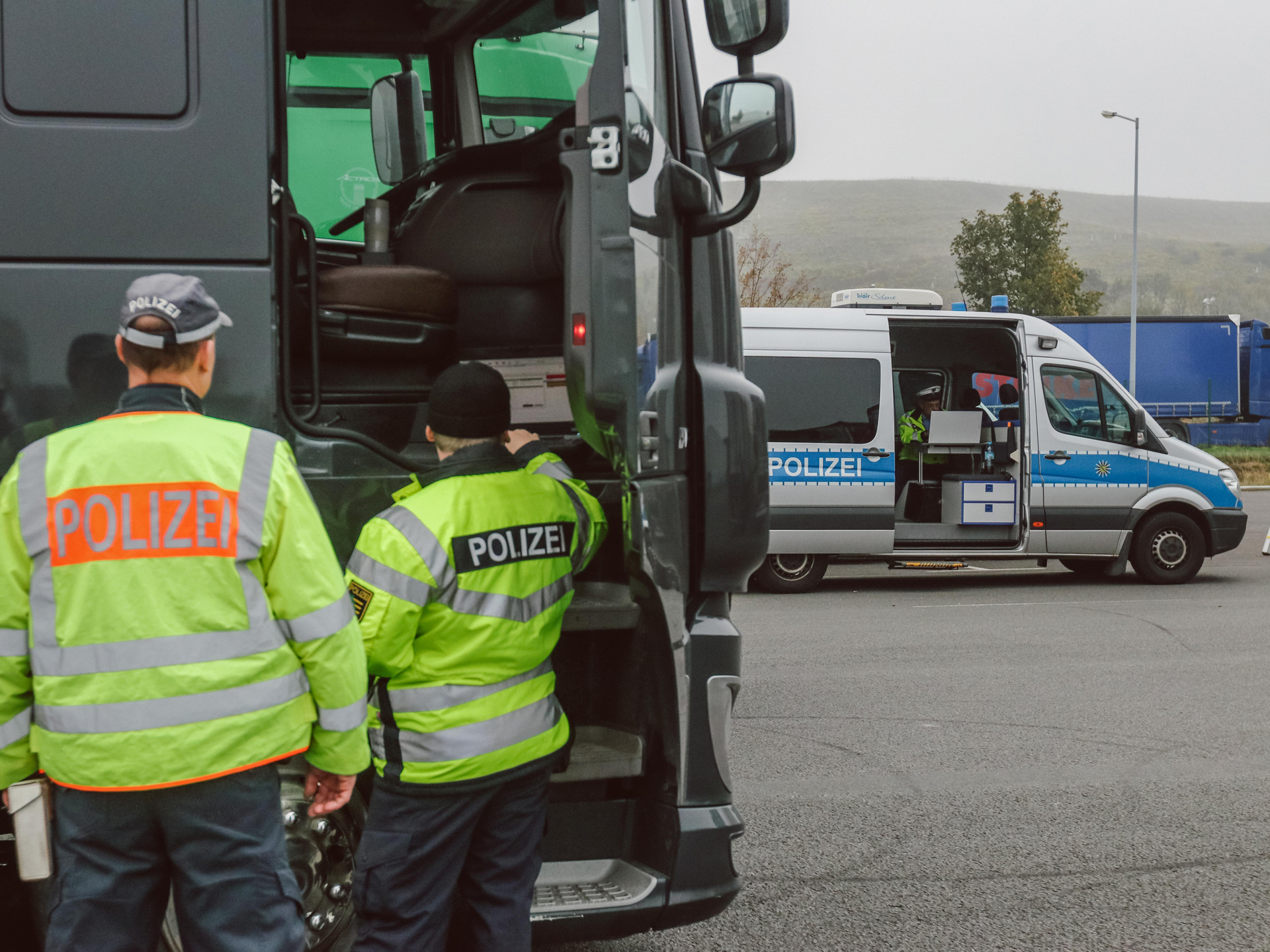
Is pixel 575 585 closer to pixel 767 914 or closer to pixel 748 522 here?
pixel 748 522

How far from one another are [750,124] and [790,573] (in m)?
8.59

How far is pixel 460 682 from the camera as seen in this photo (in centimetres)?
284

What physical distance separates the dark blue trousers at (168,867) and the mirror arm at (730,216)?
1.73m

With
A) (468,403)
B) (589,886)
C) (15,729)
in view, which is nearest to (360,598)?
(468,403)

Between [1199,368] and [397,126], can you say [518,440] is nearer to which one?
[397,126]

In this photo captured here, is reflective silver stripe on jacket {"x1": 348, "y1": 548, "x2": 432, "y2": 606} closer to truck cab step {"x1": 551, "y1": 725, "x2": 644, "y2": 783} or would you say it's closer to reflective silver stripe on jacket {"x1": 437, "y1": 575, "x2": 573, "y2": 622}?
reflective silver stripe on jacket {"x1": 437, "y1": 575, "x2": 573, "y2": 622}

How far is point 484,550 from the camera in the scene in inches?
111

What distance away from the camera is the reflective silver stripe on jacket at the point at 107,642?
2246 millimetres

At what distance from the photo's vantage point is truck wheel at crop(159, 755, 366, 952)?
9.45ft

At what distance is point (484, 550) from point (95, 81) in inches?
52.1

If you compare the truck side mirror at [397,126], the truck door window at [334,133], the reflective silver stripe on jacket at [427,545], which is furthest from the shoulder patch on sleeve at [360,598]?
the truck side mirror at [397,126]

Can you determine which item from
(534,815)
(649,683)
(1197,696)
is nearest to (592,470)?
(649,683)

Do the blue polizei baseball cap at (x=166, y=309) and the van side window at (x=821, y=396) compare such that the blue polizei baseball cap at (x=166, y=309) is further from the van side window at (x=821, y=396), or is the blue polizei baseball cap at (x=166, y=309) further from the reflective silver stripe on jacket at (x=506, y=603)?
the van side window at (x=821, y=396)

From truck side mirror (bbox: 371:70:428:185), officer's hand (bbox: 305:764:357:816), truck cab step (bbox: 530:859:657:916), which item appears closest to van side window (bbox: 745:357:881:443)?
truck side mirror (bbox: 371:70:428:185)
